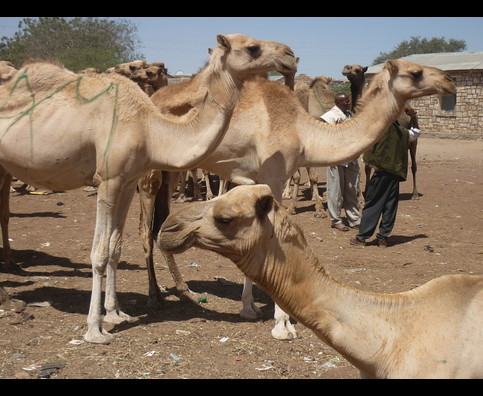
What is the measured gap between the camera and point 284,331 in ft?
20.6

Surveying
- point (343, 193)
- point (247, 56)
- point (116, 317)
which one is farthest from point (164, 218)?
point (343, 193)

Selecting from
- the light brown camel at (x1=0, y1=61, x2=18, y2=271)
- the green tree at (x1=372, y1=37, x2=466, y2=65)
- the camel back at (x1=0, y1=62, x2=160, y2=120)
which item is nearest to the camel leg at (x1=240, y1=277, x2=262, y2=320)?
the camel back at (x1=0, y1=62, x2=160, y2=120)

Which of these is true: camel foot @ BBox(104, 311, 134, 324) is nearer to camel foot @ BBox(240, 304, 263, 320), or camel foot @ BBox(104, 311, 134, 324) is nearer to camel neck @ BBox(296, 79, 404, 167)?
camel foot @ BBox(240, 304, 263, 320)

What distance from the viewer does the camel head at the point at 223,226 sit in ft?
11.0

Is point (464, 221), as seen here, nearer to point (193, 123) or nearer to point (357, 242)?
point (357, 242)

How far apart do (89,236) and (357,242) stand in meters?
4.55

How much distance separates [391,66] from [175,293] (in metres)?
3.66

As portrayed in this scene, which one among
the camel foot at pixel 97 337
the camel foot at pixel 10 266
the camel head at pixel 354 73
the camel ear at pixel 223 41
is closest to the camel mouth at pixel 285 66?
the camel ear at pixel 223 41

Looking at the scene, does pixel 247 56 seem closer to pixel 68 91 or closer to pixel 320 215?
pixel 68 91

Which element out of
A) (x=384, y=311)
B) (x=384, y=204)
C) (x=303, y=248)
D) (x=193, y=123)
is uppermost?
(x=193, y=123)

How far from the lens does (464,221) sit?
491 inches

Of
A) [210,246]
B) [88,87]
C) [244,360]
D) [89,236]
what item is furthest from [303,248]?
[89,236]

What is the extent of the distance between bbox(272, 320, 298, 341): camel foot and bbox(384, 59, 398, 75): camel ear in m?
2.88

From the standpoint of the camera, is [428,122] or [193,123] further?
[428,122]
